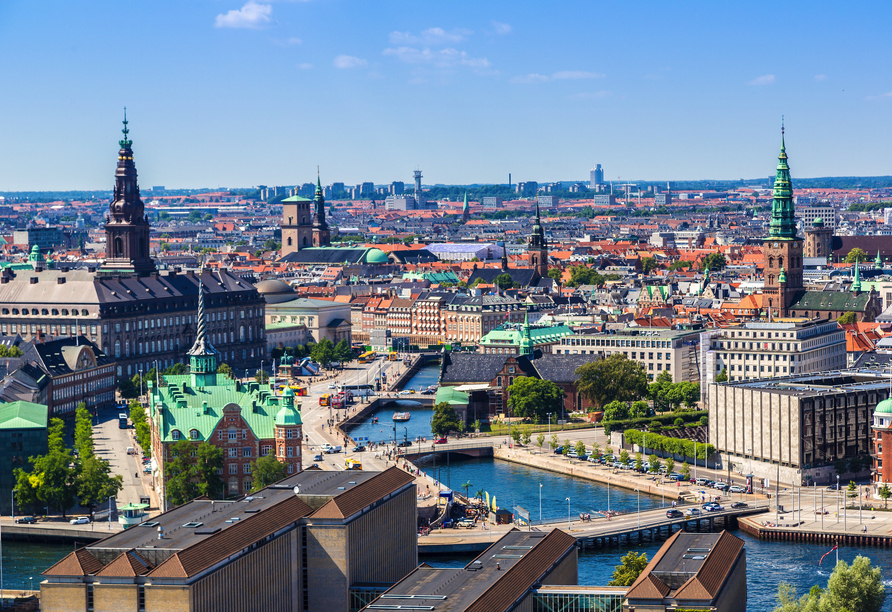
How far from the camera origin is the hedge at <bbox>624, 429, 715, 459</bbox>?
87188 mm

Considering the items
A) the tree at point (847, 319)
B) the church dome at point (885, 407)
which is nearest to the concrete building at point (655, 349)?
the tree at point (847, 319)

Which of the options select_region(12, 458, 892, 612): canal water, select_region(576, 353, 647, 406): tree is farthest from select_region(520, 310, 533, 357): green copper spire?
select_region(12, 458, 892, 612): canal water

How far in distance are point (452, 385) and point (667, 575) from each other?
6231cm

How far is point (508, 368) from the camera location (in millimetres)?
107500

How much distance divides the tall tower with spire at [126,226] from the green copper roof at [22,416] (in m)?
58.2

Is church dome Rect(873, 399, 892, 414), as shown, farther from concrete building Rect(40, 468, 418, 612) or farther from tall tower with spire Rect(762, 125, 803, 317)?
tall tower with spire Rect(762, 125, 803, 317)

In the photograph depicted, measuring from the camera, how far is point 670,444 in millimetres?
89000

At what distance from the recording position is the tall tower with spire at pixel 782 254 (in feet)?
470

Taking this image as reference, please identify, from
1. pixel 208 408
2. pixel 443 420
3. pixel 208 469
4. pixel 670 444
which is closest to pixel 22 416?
pixel 208 408

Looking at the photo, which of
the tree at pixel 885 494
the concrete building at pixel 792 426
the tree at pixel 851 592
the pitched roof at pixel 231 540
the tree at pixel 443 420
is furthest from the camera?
the tree at pixel 443 420

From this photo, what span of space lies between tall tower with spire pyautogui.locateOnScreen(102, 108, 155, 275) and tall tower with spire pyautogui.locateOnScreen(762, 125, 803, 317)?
5175 cm

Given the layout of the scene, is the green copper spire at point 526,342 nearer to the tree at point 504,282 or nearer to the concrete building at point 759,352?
the concrete building at point 759,352

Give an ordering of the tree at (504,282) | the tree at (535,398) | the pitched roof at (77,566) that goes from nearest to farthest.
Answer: the pitched roof at (77,566) → the tree at (535,398) → the tree at (504,282)

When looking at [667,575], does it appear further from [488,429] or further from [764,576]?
[488,429]
